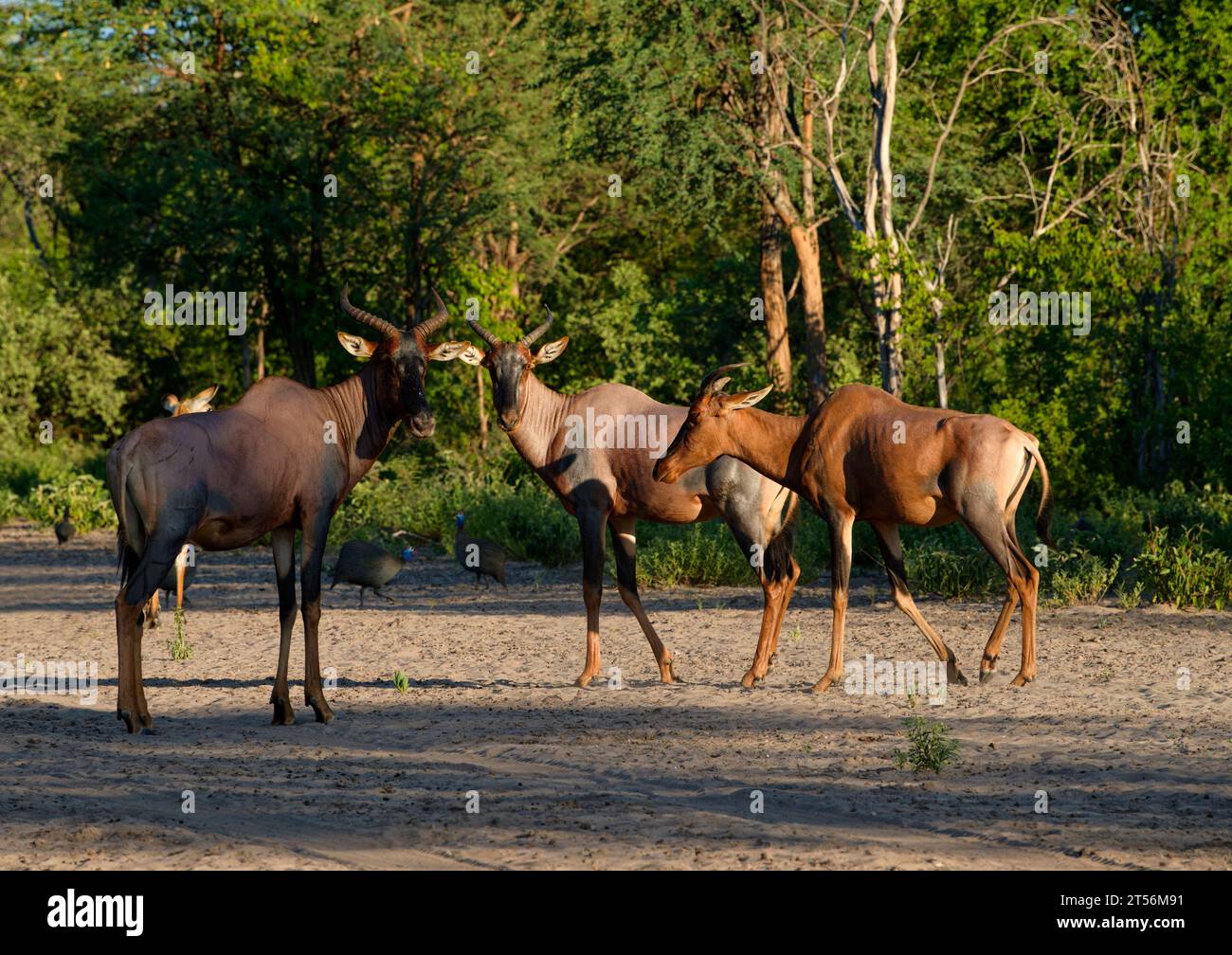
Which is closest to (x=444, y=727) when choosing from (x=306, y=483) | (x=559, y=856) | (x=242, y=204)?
(x=306, y=483)

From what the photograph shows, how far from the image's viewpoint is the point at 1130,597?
14.9m

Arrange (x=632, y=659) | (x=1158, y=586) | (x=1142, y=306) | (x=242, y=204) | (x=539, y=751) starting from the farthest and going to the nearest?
(x=242, y=204) < (x=1142, y=306) < (x=1158, y=586) < (x=632, y=659) < (x=539, y=751)

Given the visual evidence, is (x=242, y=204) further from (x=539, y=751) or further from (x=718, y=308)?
(x=539, y=751)

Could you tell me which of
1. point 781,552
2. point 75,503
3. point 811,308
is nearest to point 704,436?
point 781,552

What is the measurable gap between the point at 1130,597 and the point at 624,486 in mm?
5698

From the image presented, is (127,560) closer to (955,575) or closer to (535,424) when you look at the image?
(535,424)

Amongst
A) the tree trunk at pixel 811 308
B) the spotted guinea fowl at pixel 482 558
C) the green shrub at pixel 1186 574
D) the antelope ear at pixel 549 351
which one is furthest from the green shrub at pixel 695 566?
the tree trunk at pixel 811 308

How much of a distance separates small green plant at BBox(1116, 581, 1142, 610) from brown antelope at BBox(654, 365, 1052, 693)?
12.9 ft

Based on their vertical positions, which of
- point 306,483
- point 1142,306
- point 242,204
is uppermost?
point 242,204

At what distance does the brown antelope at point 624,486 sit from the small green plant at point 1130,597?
15.1 ft

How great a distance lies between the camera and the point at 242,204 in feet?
102

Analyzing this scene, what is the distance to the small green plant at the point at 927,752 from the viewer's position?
8.42 m

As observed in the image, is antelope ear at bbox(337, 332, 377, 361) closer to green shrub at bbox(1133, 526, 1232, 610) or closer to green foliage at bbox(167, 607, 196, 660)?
green foliage at bbox(167, 607, 196, 660)
